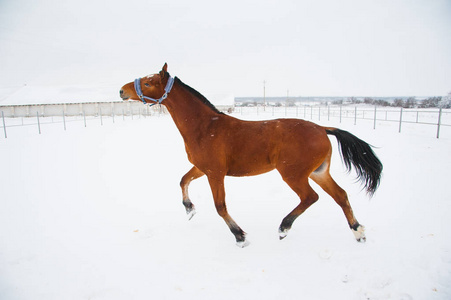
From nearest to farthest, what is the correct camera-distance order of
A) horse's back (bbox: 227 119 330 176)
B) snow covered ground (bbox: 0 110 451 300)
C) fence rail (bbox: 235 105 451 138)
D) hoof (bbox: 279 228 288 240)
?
1. snow covered ground (bbox: 0 110 451 300)
2. horse's back (bbox: 227 119 330 176)
3. hoof (bbox: 279 228 288 240)
4. fence rail (bbox: 235 105 451 138)

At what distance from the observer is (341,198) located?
2.82 metres

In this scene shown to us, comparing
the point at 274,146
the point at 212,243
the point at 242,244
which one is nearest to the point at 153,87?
the point at 274,146

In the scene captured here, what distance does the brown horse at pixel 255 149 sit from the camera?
8.89 feet

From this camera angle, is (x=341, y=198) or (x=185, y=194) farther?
(x=185, y=194)

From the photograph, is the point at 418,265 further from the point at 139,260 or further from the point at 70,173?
the point at 70,173

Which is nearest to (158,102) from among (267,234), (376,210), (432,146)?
(267,234)

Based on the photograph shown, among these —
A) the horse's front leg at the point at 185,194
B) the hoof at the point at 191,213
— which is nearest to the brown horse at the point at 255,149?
the horse's front leg at the point at 185,194

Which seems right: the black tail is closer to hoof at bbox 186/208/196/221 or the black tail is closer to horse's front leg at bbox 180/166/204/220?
horse's front leg at bbox 180/166/204/220

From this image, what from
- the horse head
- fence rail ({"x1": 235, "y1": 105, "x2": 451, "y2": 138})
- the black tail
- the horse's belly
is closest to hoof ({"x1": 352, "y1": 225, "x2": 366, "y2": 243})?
the black tail

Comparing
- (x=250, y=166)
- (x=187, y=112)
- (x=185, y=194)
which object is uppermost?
(x=187, y=112)

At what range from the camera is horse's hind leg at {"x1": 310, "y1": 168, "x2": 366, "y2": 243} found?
2723 mm

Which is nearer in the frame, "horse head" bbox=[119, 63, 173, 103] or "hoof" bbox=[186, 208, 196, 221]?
"horse head" bbox=[119, 63, 173, 103]

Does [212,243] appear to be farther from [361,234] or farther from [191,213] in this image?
[361,234]

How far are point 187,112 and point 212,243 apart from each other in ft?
5.27
